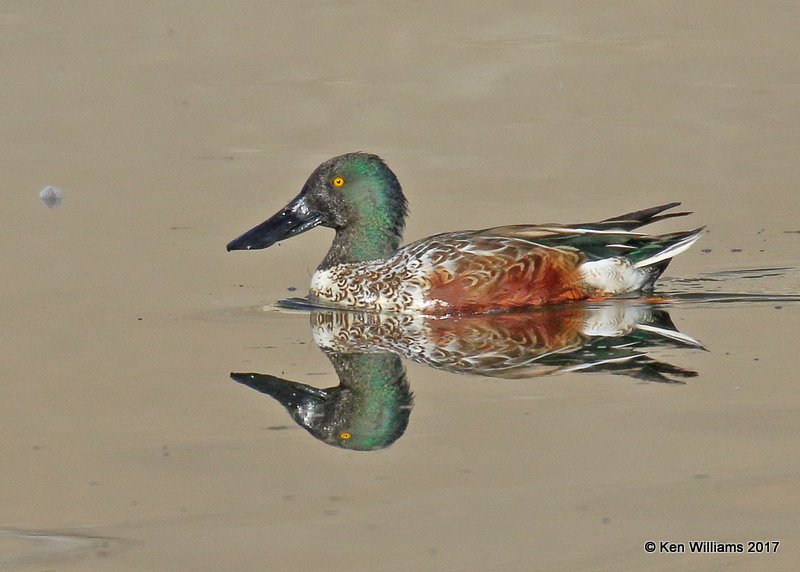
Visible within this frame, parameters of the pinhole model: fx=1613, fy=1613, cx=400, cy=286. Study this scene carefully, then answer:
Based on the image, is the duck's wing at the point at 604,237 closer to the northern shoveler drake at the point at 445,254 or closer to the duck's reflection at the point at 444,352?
the northern shoveler drake at the point at 445,254

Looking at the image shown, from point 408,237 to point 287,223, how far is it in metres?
1.30

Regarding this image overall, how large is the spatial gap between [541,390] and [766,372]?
1.17m

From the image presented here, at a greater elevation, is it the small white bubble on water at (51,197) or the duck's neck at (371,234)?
the small white bubble on water at (51,197)

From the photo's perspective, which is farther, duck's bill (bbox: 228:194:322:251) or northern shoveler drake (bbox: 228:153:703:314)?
duck's bill (bbox: 228:194:322:251)

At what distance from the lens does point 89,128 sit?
14078 mm

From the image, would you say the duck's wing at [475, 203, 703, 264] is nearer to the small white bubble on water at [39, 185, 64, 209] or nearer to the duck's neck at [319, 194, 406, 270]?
the duck's neck at [319, 194, 406, 270]

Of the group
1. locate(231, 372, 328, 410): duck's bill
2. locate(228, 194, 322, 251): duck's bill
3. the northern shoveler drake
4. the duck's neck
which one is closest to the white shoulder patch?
the northern shoveler drake

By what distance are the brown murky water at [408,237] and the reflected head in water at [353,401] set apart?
0.37 feet

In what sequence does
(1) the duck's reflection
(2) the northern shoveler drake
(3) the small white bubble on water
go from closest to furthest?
(1) the duck's reflection → (2) the northern shoveler drake → (3) the small white bubble on water

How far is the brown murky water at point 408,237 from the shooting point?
20.1 feet

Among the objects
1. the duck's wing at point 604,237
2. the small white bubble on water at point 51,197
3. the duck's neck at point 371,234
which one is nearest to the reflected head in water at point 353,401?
the duck's wing at point 604,237

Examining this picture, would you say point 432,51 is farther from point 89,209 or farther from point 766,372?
point 766,372

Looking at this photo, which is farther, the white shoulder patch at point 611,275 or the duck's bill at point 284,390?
the white shoulder patch at point 611,275

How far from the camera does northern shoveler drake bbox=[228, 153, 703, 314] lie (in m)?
9.80
